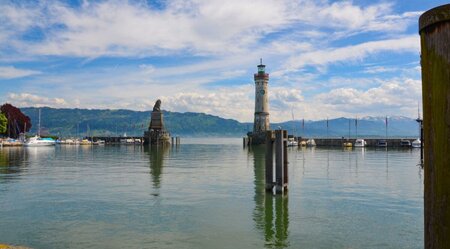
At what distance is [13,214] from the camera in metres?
19.8

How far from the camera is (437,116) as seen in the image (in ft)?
12.5

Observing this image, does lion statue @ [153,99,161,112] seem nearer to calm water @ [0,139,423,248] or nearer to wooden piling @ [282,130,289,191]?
calm water @ [0,139,423,248]

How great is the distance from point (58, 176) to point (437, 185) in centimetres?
3728

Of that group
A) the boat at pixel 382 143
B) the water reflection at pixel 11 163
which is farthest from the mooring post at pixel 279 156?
the boat at pixel 382 143

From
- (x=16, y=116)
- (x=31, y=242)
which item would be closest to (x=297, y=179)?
(x=31, y=242)

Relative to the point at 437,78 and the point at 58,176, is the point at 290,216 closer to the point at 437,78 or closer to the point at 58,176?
the point at 437,78

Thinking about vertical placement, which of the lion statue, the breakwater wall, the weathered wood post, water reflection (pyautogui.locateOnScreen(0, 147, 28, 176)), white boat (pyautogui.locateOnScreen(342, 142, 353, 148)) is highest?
the lion statue

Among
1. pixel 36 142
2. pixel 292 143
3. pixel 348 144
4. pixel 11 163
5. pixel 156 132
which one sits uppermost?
pixel 156 132

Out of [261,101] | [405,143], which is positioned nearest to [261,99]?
[261,101]

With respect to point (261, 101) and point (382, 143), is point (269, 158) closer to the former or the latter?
point (261, 101)

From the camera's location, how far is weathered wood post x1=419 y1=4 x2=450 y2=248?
3.67 meters

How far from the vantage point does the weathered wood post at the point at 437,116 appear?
145 inches

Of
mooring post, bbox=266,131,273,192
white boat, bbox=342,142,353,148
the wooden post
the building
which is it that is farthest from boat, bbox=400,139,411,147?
mooring post, bbox=266,131,273,192

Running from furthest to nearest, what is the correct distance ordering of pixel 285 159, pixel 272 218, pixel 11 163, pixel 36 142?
pixel 36 142 → pixel 11 163 → pixel 285 159 → pixel 272 218
